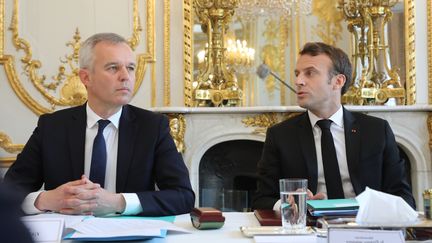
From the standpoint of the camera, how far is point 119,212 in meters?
1.54

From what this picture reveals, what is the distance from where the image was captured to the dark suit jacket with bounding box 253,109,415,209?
76.8 inches

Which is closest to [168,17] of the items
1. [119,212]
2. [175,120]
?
[175,120]

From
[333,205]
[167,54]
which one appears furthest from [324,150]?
[167,54]

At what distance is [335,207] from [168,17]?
8.90 ft

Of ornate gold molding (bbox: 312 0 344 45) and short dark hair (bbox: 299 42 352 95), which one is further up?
ornate gold molding (bbox: 312 0 344 45)

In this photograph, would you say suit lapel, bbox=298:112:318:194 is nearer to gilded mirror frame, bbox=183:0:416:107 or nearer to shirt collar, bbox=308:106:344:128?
shirt collar, bbox=308:106:344:128

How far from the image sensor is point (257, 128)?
142 inches

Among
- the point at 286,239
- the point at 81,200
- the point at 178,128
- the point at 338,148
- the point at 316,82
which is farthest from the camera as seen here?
the point at 178,128

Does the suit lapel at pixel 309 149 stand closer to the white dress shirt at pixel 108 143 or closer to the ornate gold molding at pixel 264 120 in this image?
the white dress shirt at pixel 108 143

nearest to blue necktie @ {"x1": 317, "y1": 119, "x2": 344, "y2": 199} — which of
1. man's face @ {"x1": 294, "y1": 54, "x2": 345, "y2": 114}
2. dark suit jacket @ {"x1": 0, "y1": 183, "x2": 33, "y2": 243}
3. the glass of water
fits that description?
man's face @ {"x1": 294, "y1": 54, "x2": 345, "y2": 114}

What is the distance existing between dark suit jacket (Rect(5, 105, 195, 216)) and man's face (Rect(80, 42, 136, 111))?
0.22ft

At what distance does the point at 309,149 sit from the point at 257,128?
162cm

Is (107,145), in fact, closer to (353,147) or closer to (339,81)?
(353,147)

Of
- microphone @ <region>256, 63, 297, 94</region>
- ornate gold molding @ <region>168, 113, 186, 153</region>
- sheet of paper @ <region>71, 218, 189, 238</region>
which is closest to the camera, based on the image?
sheet of paper @ <region>71, 218, 189, 238</region>
